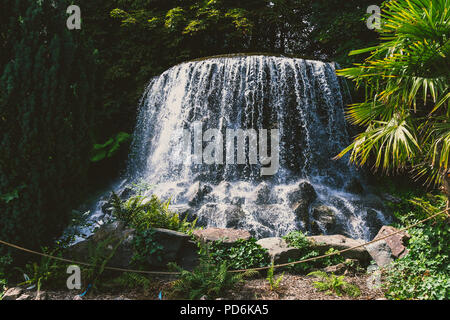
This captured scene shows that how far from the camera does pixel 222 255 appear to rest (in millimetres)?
4520

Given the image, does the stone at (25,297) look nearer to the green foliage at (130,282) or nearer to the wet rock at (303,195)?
the green foliage at (130,282)

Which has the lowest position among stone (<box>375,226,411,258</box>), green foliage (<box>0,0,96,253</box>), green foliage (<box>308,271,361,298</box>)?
green foliage (<box>308,271,361,298</box>)

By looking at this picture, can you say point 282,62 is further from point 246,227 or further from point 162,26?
point 162,26

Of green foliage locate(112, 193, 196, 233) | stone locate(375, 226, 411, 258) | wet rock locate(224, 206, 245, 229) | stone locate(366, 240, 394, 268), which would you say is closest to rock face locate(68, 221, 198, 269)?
green foliage locate(112, 193, 196, 233)

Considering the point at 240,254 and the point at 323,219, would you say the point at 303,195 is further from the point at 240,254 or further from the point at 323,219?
the point at 240,254

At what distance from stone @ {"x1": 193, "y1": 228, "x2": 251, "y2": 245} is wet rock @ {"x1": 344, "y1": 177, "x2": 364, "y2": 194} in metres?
4.65

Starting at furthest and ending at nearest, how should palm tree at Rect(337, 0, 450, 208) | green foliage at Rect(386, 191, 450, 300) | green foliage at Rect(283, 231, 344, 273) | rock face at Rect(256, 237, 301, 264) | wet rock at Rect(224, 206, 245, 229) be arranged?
wet rock at Rect(224, 206, 245, 229) < rock face at Rect(256, 237, 301, 264) < green foliage at Rect(283, 231, 344, 273) < palm tree at Rect(337, 0, 450, 208) < green foliage at Rect(386, 191, 450, 300)

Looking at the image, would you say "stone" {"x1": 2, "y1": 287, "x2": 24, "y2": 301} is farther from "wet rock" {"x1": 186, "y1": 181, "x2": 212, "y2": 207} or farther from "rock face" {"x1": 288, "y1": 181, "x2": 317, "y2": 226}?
"rock face" {"x1": 288, "y1": 181, "x2": 317, "y2": 226}

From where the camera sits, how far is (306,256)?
4.53 meters

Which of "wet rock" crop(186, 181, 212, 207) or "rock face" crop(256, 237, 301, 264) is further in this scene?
"wet rock" crop(186, 181, 212, 207)

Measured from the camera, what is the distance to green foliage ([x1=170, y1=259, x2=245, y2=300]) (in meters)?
3.52

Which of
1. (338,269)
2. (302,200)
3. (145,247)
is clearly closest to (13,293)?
(145,247)
